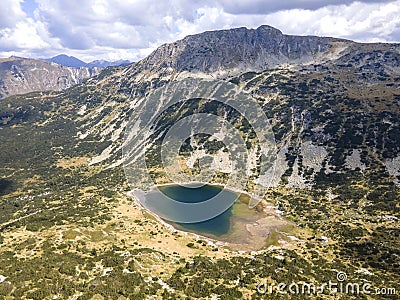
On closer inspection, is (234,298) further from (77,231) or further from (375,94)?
(375,94)

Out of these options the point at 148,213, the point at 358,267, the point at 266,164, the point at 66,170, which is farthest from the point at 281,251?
the point at 66,170

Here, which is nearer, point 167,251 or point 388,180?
point 167,251

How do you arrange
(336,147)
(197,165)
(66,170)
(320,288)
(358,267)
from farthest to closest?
(66,170) → (197,165) → (336,147) → (358,267) → (320,288)

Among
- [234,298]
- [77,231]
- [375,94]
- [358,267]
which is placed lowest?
[358,267]

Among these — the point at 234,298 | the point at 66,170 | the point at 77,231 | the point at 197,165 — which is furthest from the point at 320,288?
Result: the point at 66,170

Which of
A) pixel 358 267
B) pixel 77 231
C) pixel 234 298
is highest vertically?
pixel 77 231

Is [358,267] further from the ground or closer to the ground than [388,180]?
closer to the ground

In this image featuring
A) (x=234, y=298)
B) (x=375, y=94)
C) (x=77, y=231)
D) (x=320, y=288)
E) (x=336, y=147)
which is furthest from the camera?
(x=375, y=94)

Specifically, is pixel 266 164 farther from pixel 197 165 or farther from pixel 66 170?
pixel 66 170

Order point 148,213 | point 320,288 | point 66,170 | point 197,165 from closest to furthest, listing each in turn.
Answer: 1. point 320,288
2. point 148,213
3. point 197,165
4. point 66,170
